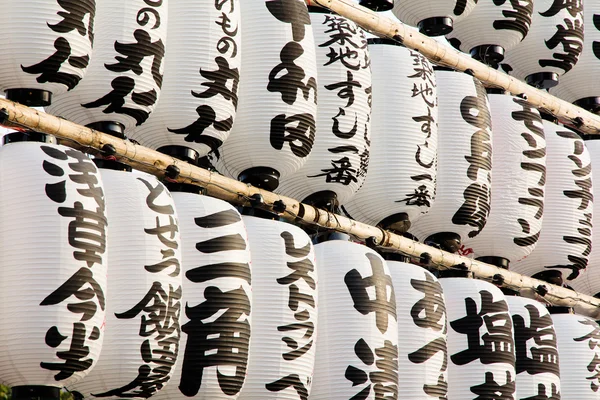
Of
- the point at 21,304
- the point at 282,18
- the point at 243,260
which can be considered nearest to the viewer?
the point at 21,304

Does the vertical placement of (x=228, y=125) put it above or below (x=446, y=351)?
above

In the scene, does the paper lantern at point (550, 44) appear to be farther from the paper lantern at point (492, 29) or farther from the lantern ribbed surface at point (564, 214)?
the lantern ribbed surface at point (564, 214)

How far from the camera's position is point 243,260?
3.62 meters

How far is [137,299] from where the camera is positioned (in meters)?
3.28

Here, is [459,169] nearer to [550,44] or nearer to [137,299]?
[550,44]

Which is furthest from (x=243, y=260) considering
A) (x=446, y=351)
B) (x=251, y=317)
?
(x=446, y=351)

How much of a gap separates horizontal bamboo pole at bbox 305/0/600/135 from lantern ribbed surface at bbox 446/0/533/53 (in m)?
0.14

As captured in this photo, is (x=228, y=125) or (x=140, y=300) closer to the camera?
(x=140, y=300)

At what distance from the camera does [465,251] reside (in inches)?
201

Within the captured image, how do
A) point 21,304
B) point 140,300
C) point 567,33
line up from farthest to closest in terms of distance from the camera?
1. point 567,33
2. point 140,300
3. point 21,304

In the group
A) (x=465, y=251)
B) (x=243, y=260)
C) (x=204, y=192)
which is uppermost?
(x=465, y=251)

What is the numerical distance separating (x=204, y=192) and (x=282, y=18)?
709 millimetres

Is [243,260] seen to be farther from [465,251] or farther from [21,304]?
[465,251]

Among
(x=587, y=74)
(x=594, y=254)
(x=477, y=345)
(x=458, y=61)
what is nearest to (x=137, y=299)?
(x=477, y=345)
